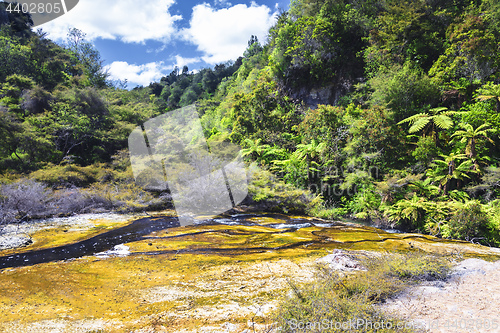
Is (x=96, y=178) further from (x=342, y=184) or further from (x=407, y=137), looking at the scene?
(x=407, y=137)

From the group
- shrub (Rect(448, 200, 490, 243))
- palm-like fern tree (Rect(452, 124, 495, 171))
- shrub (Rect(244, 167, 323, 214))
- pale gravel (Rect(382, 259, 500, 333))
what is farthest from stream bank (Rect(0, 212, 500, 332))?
palm-like fern tree (Rect(452, 124, 495, 171))

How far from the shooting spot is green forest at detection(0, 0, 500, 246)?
789 cm

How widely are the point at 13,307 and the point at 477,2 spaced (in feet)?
64.6

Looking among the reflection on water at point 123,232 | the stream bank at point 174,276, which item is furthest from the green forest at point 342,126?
the stream bank at point 174,276

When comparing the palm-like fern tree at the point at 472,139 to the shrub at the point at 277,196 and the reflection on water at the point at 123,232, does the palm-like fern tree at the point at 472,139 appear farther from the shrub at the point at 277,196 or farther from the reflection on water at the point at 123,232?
the shrub at the point at 277,196

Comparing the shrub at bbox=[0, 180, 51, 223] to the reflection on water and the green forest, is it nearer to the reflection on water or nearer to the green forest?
the green forest

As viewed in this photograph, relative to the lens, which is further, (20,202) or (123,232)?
(20,202)

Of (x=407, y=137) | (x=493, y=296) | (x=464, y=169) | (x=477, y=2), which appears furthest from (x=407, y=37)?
(x=493, y=296)

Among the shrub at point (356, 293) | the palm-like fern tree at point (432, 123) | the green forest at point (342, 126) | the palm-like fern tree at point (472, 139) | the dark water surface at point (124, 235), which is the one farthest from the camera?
the palm-like fern tree at point (432, 123)

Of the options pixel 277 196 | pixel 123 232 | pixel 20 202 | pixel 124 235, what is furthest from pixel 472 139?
pixel 20 202

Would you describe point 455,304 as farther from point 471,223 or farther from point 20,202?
point 20,202

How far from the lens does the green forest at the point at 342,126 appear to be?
789cm

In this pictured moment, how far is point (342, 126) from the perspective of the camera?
11.1 meters

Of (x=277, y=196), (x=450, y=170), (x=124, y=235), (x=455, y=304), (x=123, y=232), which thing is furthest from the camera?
(x=277, y=196)
